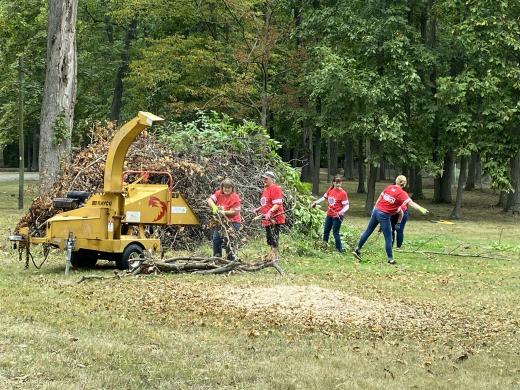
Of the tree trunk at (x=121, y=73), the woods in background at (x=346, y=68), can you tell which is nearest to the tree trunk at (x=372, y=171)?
the woods in background at (x=346, y=68)

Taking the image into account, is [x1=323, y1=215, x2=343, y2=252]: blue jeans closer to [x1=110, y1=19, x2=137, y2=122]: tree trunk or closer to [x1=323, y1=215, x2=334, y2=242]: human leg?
[x1=323, y1=215, x2=334, y2=242]: human leg

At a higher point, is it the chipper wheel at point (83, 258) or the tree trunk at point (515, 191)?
the tree trunk at point (515, 191)

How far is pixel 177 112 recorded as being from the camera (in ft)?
93.0

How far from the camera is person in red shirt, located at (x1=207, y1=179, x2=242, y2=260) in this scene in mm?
12750

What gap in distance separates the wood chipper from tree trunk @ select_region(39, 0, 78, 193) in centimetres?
573

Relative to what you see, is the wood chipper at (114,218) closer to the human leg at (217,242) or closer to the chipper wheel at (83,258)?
the chipper wheel at (83,258)

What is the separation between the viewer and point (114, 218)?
1178 cm

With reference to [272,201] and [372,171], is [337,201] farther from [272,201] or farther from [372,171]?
[372,171]

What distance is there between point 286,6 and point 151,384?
91.1ft

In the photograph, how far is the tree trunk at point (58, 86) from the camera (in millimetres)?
17703

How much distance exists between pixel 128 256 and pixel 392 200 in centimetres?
537

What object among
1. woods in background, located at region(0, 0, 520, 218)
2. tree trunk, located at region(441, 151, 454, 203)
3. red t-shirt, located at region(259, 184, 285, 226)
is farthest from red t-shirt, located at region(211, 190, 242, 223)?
tree trunk, located at region(441, 151, 454, 203)

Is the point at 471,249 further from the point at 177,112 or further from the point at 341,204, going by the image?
the point at 177,112

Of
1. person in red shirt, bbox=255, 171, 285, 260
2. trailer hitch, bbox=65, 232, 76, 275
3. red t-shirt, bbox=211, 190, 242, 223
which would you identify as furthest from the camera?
person in red shirt, bbox=255, 171, 285, 260
